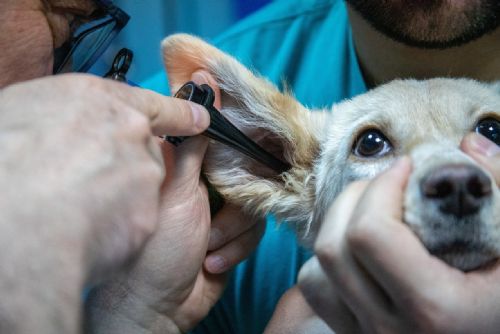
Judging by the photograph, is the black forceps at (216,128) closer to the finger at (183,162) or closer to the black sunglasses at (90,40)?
the finger at (183,162)

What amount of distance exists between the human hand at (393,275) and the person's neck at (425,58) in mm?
822

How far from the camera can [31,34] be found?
136 cm

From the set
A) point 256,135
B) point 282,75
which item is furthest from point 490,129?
point 282,75

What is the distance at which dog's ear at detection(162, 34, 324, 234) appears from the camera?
126cm

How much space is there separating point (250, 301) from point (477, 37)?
39.6 inches

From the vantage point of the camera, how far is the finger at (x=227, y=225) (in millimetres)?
1315

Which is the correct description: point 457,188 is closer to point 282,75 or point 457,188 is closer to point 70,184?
point 70,184

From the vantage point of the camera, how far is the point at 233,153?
1.33m

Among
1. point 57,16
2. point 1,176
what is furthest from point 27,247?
point 57,16

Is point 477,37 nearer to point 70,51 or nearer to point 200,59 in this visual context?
point 200,59

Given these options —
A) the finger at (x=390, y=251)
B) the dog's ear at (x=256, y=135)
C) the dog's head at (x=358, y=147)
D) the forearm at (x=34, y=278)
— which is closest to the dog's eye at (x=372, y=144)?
the dog's head at (x=358, y=147)

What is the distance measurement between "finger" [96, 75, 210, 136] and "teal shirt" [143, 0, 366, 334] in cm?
56

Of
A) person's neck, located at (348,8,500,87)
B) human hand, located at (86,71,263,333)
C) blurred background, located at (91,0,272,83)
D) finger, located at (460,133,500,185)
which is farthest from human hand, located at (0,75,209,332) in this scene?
blurred background, located at (91,0,272,83)

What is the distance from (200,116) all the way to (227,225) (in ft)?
1.18
